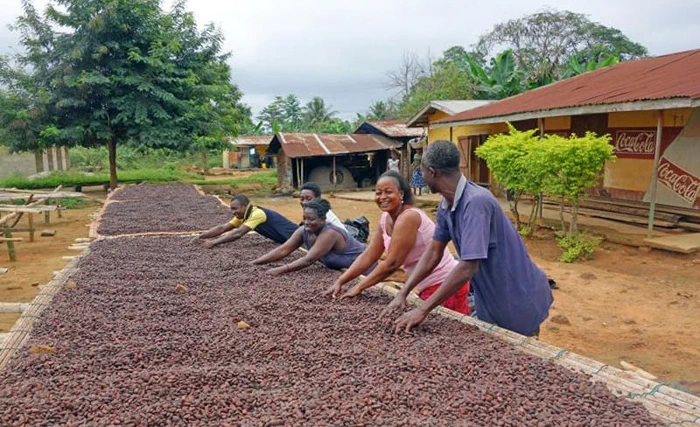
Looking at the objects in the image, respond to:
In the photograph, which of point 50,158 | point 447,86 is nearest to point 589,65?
point 447,86

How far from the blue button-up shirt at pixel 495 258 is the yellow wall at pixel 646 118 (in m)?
6.98

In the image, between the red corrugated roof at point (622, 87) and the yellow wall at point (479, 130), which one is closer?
the red corrugated roof at point (622, 87)

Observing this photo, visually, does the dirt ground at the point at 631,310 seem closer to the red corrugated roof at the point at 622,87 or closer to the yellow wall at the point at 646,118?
the red corrugated roof at the point at 622,87

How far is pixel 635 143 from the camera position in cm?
884

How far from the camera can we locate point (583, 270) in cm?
648

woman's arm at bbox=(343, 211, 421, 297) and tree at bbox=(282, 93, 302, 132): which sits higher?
tree at bbox=(282, 93, 302, 132)

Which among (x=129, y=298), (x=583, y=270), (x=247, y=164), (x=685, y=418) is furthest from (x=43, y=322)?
(x=247, y=164)

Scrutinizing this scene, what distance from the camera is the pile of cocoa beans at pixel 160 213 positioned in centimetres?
619

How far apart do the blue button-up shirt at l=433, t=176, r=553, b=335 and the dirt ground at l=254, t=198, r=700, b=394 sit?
150 centimetres

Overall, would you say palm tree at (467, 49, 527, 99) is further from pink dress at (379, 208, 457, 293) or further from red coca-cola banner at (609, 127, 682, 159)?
pink dress at (379, 208, 457, 293)

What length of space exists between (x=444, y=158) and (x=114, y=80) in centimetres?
1422

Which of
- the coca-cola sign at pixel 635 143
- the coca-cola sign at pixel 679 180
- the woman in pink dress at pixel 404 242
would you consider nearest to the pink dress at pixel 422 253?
the woman in pink dress at pixel 404 242

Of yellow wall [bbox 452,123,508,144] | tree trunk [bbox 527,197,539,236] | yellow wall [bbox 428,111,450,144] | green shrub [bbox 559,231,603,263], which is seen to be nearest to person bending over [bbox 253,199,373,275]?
green shrub [bbox 559,231,603,263]

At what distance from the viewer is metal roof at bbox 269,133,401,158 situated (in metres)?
16.9
